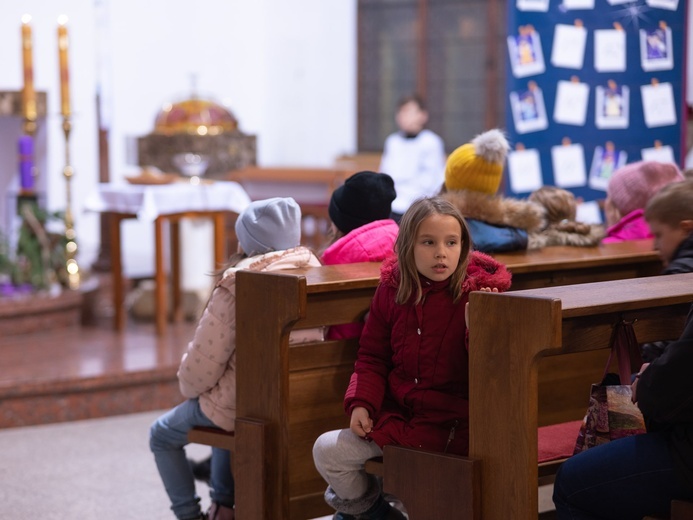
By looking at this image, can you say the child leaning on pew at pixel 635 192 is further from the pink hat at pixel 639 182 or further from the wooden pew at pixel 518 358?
the wooden pew at pixel 518 358

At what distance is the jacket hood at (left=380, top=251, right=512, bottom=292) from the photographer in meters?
3.03

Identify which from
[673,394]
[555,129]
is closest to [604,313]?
[673,394]

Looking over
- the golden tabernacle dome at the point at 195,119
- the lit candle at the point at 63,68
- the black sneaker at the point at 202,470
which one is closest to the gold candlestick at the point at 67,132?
the lit candle at the point at 63,68

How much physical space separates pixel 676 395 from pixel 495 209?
4.63 feet

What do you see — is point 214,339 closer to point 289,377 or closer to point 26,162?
point 289,377

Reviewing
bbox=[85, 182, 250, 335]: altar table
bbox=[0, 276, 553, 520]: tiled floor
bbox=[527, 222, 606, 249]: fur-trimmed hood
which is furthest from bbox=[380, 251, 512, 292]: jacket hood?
bbox=[85, 182, 250, 335]: altar table

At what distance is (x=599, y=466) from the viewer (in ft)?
8.96

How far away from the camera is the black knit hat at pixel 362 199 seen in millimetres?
3781

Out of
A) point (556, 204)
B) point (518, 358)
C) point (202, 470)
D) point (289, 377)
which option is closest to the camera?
point (518, 358)

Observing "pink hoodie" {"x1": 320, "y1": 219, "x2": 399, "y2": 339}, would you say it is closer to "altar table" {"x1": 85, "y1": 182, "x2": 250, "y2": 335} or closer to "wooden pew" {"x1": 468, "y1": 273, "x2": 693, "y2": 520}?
"wooden pew" {"x1": 468, "y1": 273, "x2": 693, "y2": 520}

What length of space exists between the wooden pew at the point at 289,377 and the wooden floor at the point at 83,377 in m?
2.11

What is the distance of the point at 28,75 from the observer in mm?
7004

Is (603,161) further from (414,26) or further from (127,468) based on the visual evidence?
(414,26)

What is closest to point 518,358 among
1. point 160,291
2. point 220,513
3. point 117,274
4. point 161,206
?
point 220,513
